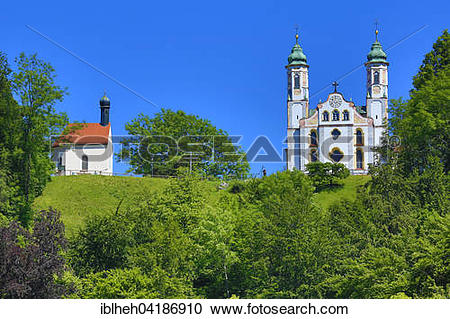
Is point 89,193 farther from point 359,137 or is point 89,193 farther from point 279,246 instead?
point 359,137

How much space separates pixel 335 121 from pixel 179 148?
2845 cm

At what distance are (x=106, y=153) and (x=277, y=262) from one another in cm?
5202

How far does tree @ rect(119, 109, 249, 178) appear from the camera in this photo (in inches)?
3105

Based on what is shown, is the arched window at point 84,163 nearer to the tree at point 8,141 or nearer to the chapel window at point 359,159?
the chapel window at point 359,159

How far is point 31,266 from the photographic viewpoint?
2734cm

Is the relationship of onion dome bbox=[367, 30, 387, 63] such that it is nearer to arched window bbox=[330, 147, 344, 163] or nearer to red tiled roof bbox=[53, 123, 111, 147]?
arched window bbox=[330, 147, 344, 163]

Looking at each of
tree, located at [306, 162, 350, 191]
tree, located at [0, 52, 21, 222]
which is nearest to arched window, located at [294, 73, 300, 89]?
tree, located at [306, 162, 350, 191]

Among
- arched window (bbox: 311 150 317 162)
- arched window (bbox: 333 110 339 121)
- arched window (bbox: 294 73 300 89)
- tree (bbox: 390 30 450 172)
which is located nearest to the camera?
tree (bbox: 390 30 450 172)

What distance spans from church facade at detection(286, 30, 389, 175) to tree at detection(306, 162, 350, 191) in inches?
944

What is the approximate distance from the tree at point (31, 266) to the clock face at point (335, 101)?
74559 mm

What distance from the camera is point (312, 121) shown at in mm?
100250

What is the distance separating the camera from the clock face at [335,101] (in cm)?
10062

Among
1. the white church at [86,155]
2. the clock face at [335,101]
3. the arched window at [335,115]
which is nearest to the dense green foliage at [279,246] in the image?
the white church at [86,155]

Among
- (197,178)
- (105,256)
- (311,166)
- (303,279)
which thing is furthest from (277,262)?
(311,166)
